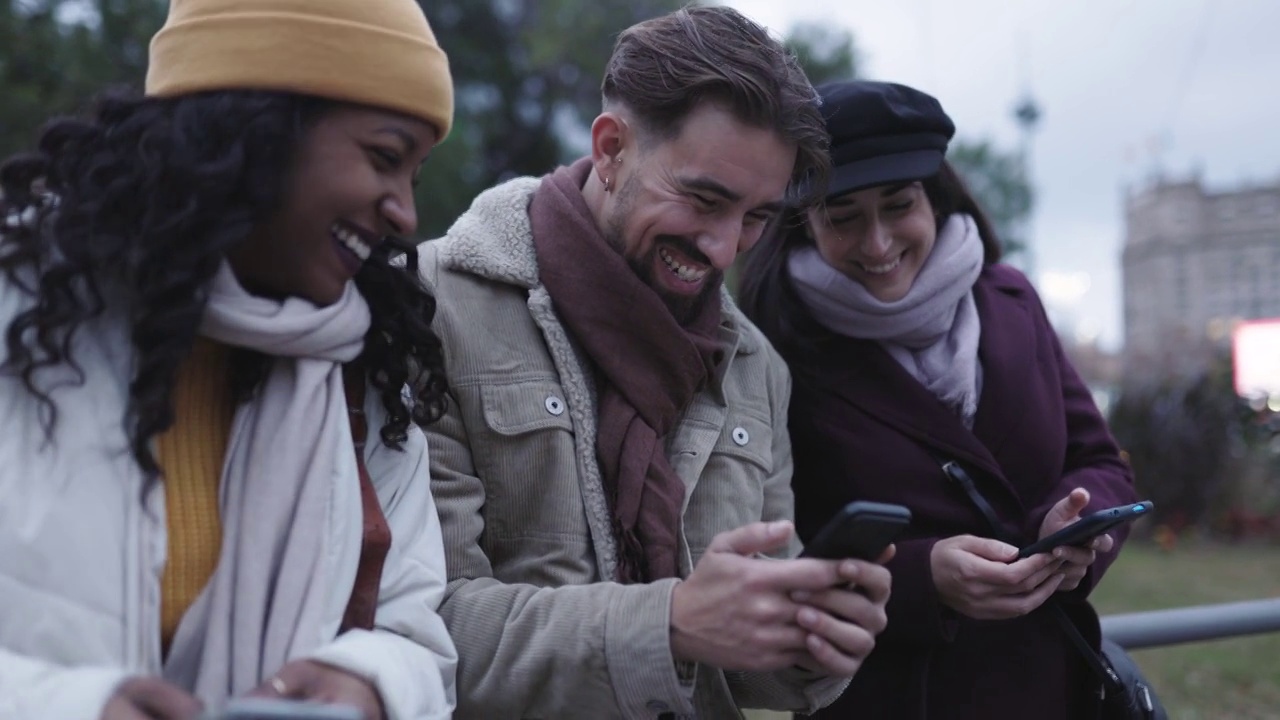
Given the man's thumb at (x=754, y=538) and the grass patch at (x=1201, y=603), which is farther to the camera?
the grass patch at (x=1201, y=603)

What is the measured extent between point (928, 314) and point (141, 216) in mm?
1886

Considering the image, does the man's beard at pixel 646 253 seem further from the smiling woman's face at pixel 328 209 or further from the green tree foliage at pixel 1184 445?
the green tree foliage at pixel 1184 445

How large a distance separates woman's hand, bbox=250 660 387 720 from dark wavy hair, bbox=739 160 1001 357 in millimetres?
1669

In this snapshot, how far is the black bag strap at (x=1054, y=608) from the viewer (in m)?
2.90

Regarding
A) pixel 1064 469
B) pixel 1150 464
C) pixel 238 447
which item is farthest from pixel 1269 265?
pixel 238 447

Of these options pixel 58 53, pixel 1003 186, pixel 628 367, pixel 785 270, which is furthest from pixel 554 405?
pixel 1003 186

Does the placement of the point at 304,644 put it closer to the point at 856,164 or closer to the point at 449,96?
the point at 449,96

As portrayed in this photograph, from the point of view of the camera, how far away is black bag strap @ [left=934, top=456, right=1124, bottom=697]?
2904 millimetres

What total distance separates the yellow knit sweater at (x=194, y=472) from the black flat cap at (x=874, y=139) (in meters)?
1.55

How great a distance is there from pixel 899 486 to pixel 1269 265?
33.3 metres

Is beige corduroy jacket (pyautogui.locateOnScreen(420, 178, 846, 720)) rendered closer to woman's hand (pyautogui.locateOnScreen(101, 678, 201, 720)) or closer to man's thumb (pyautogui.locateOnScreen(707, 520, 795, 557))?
man's thumb (pyautogui.locateOnScreen(707, 520, 795, 557))

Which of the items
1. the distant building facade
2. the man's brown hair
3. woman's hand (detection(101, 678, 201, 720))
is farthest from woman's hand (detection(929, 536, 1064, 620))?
the distant building facade

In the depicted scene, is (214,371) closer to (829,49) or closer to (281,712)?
(281,712)

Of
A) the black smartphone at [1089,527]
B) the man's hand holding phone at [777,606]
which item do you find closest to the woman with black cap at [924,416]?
the black smartphone at [1089,527]
